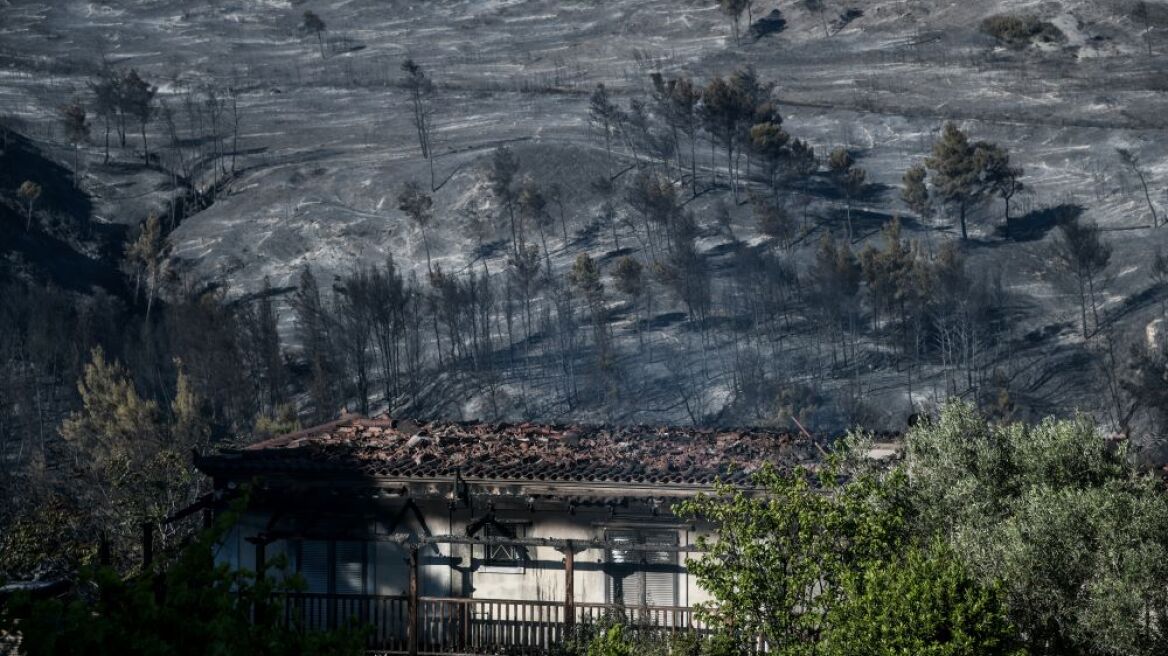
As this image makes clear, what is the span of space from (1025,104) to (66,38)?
3414 inches

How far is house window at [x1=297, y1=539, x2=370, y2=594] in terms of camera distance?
2027 cm

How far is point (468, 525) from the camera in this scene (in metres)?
19.6

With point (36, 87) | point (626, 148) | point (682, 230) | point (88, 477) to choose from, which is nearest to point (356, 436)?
point (88, 477)

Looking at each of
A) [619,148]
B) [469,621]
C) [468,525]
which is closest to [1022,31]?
[619,148]

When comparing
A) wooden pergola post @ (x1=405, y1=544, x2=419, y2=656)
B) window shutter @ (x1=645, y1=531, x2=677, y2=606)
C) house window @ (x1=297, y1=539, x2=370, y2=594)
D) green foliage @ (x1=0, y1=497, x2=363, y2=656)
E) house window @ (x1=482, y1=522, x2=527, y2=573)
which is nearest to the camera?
green foliage @ (x1=0, y1=497, x2=363, y2=656)

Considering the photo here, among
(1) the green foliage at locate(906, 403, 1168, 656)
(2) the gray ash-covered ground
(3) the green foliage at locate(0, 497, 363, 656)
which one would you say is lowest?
(2) the gray ash-covered ground

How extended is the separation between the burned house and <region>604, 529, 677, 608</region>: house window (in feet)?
0.05

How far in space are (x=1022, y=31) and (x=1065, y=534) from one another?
103135mm

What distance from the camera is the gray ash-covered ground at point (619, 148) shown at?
60750 mm

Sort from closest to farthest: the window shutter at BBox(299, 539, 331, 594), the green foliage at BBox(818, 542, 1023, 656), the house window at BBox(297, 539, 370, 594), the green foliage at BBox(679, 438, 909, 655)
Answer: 1. the green foliage at BBox(818, 542, 1023, 656)
2. the green foliage at BBox(679, 438, 909, 655)
3. the house window at BBox(297, 539, 370, 594)
4. the window shutter at BBox(299, 539, 331, 594)

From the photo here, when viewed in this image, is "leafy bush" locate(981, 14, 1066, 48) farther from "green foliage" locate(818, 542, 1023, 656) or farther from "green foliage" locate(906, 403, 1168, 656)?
"green foliage" locate(818, 542, 1023, 656)

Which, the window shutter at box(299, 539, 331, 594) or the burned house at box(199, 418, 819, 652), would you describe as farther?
the window shutter at box(299, 539, 331, 594)

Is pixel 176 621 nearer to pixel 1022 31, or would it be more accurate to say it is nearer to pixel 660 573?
pixel 660 573

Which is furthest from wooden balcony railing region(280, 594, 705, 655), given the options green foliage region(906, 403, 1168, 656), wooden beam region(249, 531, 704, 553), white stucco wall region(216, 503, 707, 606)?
green foliage region(906, 403, 1168, 656)
